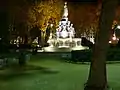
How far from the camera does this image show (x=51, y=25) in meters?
48.8

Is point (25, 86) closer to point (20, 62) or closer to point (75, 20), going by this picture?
point (20, 62)

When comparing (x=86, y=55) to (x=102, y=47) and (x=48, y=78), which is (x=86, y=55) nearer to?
(x=48, y=78)

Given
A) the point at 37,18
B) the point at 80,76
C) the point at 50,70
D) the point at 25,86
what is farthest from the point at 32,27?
the point at 25,86

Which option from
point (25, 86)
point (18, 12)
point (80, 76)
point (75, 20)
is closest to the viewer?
point (25, 86)

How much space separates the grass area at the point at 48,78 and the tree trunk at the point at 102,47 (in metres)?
2.60

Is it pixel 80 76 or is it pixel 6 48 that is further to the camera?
pixel 6 48

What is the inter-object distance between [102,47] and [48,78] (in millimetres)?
6589

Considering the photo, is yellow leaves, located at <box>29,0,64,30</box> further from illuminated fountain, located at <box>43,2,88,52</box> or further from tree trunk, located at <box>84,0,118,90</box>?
tree trunk, located at <box>84,0,118,90</box>

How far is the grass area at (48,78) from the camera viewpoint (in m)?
15.4

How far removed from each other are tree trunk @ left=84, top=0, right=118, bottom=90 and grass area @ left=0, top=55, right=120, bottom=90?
2600 mm

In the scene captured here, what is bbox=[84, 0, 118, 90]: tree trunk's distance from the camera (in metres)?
11.9

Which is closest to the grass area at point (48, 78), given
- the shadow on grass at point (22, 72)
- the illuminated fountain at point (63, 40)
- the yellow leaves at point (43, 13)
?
the shadow on grass at point (22, 72)

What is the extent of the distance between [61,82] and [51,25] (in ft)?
106

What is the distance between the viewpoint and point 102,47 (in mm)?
12023
